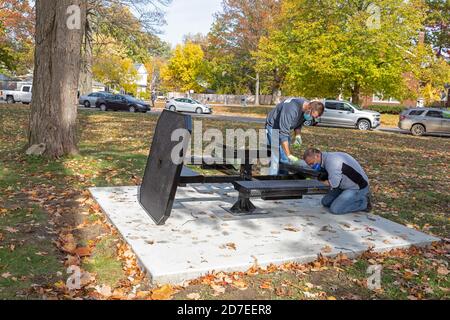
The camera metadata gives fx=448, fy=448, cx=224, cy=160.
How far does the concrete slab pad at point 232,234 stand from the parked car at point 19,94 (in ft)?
111

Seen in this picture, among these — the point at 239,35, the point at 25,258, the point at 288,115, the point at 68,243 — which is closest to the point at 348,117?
the point at 288,115

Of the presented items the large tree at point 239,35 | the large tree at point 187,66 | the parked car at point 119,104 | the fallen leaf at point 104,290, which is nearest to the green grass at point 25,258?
the fallen leaf at point 104,290

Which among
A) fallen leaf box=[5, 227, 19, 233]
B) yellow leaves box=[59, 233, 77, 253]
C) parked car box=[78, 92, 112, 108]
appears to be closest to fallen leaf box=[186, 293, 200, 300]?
yellow leaves box=[59, 233, 77, 253]

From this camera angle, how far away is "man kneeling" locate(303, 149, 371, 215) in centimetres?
586

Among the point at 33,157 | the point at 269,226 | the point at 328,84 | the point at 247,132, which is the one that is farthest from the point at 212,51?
the point at 269,226

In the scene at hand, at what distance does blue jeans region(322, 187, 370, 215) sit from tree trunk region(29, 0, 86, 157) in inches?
225

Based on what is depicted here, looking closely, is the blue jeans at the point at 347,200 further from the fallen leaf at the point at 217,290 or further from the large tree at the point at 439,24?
the large tree at the point at 439,24

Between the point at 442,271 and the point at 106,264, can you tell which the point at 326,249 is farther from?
the point at 106,264

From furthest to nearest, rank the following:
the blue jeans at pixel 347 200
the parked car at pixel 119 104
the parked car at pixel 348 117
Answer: the parked car at pixel 119 104, the parked car at pixel 348 117, the blue jeans at pixel 347 200

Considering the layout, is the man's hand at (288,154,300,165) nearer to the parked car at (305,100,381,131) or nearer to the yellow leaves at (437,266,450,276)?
the yellow leaves at (437,266,450,276)

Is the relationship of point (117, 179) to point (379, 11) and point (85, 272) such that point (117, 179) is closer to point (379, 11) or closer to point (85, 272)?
point (85, 272)

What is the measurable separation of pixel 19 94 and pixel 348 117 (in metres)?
26.6

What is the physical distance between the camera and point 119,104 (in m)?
33.5

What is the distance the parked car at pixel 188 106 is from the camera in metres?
38.3
